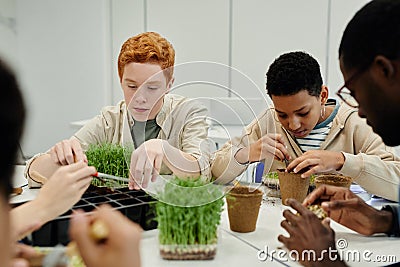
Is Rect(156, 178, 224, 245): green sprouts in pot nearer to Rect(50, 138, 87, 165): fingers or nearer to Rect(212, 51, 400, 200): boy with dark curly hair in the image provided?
Rect(212, 51, 400, 200): boy with dark curly hair

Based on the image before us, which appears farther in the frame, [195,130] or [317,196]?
[195,130]

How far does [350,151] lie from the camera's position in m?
1.62

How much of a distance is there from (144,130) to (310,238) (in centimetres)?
79

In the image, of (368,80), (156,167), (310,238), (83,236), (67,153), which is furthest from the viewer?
(67,153)

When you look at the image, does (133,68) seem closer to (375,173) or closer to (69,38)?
(375,173)

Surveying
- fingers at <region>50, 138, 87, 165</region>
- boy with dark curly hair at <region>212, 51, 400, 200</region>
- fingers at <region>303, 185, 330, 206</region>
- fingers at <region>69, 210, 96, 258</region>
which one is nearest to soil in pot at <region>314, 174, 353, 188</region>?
boy with dark curly hair at <region>212, 51, 400, 200</region>

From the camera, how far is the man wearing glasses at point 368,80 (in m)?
0.78

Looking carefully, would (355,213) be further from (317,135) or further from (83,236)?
(83,236)

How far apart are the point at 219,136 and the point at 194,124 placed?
0.15 metres

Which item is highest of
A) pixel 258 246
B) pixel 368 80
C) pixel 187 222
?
pixel 368 80

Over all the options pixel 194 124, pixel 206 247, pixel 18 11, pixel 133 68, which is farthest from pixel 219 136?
pixel 18 11

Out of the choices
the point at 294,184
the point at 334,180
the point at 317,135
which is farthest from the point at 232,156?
the point at 317,135

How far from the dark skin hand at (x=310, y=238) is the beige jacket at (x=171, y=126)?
0.56 metres

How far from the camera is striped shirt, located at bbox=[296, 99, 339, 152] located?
5.38 ft
